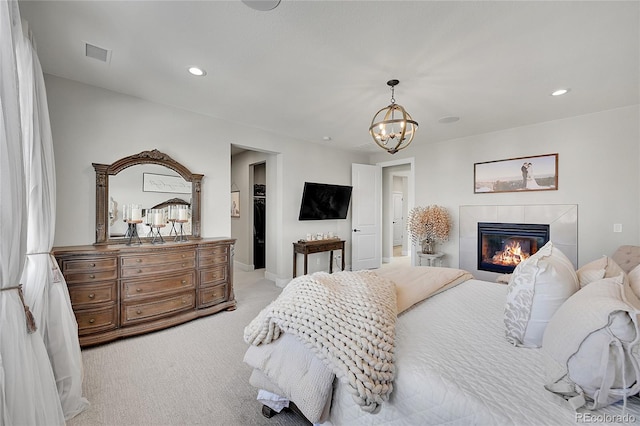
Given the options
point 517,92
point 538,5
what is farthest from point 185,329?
point 517,92

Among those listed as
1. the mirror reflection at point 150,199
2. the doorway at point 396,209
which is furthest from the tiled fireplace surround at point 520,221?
the mirror reflection at point 150,199

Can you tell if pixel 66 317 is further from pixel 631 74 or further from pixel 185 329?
pixel 631 74

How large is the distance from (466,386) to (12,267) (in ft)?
6.49

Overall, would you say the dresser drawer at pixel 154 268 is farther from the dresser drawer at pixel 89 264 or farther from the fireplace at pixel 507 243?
the fireplace at pixel 507 243

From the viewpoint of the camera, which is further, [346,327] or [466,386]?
[346,327]

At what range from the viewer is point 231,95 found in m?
3.07

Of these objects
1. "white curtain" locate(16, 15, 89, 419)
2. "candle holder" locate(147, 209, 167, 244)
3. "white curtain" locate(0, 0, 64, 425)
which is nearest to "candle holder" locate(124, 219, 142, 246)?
"candle holder" locate(147, 209, 167, 244)

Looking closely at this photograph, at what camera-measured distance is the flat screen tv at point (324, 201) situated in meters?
4.86

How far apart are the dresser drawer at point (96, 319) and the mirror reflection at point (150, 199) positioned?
828mm

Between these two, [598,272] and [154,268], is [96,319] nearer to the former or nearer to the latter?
[154,268]

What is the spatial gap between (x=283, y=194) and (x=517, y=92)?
137 inches

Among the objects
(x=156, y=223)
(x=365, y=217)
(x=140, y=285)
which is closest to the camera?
(x=140, y=285)

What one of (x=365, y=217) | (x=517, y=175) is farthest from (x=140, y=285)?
(x=517, y=175)

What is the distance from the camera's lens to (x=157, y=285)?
113 inches
